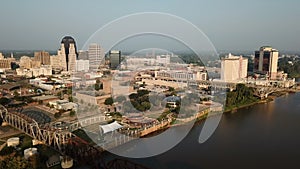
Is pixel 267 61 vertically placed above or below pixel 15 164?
above

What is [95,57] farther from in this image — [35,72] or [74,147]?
[74,147]

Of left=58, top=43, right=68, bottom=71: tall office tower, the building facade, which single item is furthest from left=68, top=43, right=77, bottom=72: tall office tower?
left=58, top=43, right=68, bottom=71: tall office tower

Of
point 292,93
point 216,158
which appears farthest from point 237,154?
point 292,93

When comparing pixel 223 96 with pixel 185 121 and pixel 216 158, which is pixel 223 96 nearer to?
pixel 185 121

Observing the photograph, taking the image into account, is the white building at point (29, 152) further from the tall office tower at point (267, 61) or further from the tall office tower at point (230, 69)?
the tall office tower at point (267, 61)

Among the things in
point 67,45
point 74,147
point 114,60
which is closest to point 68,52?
point 67,45

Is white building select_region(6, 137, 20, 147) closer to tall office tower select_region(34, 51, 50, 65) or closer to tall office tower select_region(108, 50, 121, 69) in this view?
tall office tower select_region(108, 50, 121, 69)

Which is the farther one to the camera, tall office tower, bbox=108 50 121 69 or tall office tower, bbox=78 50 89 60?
tall office tower, bbox=108 50 121 69

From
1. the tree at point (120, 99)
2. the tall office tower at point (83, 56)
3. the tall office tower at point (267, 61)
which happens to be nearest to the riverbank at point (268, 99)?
the tree at point (120, 99)
